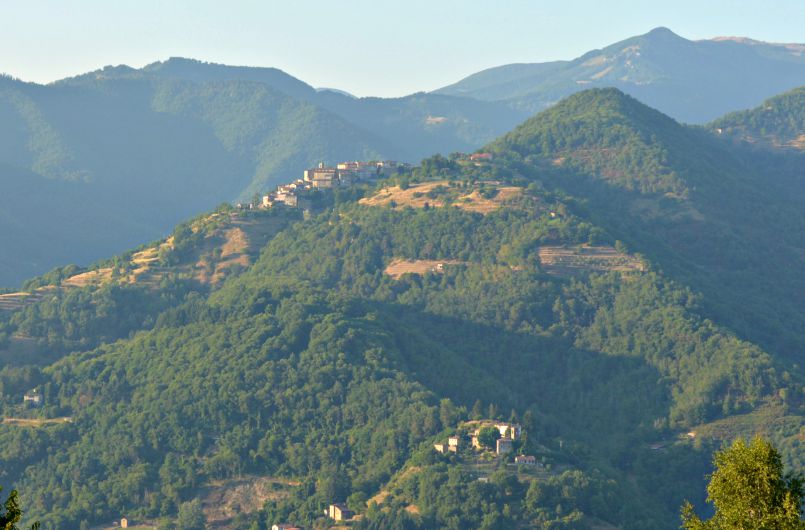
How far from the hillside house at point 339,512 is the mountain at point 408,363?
1.12 meters

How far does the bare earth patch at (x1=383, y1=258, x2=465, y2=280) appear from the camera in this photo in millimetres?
178875

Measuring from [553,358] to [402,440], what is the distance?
32.4 meters

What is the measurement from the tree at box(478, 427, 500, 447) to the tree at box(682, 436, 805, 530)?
7887cm

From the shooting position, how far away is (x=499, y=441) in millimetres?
→ 128625

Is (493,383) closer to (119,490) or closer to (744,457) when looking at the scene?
(119,490)

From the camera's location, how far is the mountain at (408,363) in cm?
13012

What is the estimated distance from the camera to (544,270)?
6905 inches

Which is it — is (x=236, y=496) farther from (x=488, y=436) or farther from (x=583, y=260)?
(x=583, y=260)

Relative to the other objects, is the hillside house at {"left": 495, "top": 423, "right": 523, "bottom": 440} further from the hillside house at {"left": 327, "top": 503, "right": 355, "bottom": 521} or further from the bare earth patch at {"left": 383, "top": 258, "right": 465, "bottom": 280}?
the bare earth patch at {"left": 383, "top": 258, "right": 465, "bottom": 280}

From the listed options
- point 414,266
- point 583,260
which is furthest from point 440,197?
point 583,260

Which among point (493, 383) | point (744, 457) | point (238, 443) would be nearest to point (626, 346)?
point (493, 383)

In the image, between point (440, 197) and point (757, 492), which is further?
point (440, 197)

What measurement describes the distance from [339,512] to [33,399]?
37462 millimetres

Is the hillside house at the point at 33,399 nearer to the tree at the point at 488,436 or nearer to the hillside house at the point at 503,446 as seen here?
the tree at the point at 488,436
